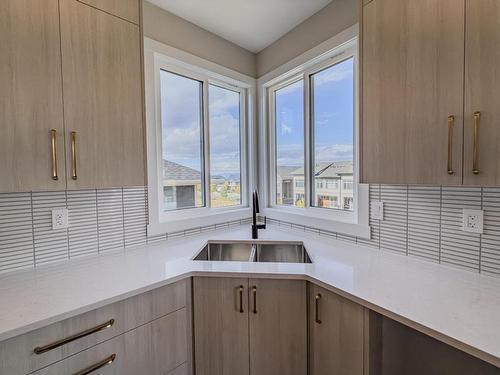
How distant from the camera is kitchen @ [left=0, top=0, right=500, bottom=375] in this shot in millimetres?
901

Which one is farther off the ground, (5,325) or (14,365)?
(5,325)

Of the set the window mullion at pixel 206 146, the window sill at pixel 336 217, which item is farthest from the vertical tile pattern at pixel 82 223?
the window sill at pixel 336 217

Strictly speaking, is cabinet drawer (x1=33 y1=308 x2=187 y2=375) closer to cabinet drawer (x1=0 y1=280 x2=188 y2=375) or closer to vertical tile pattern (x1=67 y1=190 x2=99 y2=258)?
cabinet drawer (x1=0 y1=280 x2=188 y2=375)

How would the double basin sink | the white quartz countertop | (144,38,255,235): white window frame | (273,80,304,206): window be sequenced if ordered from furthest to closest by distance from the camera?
(273,80,304,206): window
the double basin sink
(144,38,255,235): white window frame
the white quartz countertop

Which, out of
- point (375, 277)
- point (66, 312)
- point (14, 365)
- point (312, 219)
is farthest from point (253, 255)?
point (14, 365)

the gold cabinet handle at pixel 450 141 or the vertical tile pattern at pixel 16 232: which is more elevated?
the gold cabinet handle at pixel 450 141

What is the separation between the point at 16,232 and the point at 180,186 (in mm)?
981

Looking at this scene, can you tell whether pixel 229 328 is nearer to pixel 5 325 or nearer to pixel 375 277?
pixel 375 277

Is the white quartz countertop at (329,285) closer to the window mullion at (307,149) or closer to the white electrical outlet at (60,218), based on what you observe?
the white electrical outlet at (60,218)

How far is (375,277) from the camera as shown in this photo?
114 centimetres

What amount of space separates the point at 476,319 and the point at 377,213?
752mm

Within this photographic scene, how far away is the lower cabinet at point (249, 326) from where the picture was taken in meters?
1.24

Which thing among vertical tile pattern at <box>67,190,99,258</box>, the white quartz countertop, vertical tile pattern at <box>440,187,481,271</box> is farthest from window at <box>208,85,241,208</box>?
vertical tile pattern at <box>440,187,481,271</box>

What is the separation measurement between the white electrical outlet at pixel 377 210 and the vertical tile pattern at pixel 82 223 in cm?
170
